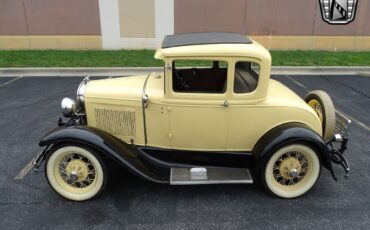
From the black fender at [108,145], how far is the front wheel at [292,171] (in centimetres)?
123

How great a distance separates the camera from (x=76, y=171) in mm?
3729

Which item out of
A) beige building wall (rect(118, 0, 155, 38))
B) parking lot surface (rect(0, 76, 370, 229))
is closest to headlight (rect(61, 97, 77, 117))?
parking lot surface (rect(0, 76, 370, 229))

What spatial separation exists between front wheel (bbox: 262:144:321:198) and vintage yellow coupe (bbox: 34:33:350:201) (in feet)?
0.04

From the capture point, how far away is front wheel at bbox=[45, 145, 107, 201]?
3.65 meters

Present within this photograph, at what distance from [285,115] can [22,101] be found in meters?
5.83

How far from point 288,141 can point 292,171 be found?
42 centimetres

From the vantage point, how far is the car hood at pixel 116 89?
3.91 m

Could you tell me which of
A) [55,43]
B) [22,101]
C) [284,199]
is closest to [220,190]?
[284,199]

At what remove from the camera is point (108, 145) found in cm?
366

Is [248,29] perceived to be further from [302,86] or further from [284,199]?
[284,199]

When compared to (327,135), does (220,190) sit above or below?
below

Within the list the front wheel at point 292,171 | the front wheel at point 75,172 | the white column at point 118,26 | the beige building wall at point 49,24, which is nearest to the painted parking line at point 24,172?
the front wheel at point 75,172

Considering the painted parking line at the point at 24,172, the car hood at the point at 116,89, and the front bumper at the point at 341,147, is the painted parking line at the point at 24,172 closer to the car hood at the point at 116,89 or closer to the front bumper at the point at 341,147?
the car hood at the point at 116,89

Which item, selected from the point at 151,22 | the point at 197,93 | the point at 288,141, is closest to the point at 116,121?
the point at 197,93
